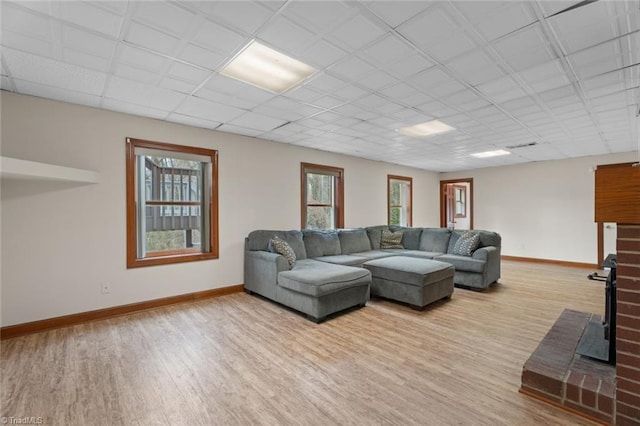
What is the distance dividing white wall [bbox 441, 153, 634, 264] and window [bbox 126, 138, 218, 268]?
23.4ft

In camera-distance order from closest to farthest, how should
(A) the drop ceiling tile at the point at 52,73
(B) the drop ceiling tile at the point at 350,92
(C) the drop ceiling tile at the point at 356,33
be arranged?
(C) the drop ceiling tile at the point at 356,33
(A) the drop ceiling tile at the point at 52,73
(B) the drop ceiling tile at the point at 350,92

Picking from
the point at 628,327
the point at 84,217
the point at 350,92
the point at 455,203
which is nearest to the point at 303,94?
the point at 350,92

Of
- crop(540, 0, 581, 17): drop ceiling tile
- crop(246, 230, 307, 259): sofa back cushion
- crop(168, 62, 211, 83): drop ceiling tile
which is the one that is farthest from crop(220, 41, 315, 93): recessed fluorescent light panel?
crop(246, 230, 307, 259): sofa back cushion

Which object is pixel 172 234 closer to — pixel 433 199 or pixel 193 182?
pixel 193 182

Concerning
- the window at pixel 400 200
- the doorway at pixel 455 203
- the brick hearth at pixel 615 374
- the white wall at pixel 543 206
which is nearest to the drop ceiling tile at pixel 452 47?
the brick hearth at pixel 615 374

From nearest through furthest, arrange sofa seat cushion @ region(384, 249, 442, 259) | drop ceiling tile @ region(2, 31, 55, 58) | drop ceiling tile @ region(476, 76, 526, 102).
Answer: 1. drop ceiling tile @ region(2, 31, 55, 58)
2. drop ceiling tile @ region(476, 76, 526, 102)
3. sofa seat cushion @ region(384, 249, 442, 259)

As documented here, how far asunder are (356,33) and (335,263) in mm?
3131

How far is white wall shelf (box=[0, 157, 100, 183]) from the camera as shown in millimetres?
2072

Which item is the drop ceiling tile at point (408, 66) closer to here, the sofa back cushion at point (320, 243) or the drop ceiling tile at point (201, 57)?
the drop ceiling tile at point (201, 57)

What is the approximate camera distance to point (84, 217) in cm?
317

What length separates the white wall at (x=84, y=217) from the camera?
9.29ft

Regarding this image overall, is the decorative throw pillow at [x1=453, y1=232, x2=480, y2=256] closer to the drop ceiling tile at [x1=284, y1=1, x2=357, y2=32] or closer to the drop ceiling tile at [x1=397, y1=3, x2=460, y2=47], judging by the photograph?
A: the drop ceiling tile at [x1=397, y1=3, x2=460, y2=47]

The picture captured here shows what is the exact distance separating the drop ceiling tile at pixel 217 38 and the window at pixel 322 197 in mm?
3230

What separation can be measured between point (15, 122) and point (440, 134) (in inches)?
206
